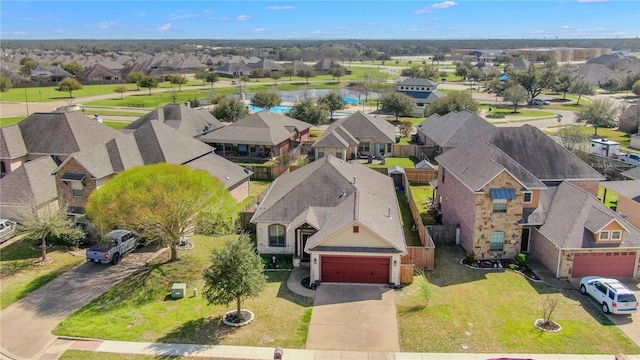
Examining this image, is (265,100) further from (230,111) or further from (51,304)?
(51,304)

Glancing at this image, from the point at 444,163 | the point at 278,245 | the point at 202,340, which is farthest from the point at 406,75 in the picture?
the point at 202,340

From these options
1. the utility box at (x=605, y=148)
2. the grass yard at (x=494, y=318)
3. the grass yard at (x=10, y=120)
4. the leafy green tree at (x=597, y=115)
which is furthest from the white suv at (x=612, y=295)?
the grass yard at (x=10, y=120)

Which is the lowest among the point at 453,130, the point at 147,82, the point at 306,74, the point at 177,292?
the point at 177,292

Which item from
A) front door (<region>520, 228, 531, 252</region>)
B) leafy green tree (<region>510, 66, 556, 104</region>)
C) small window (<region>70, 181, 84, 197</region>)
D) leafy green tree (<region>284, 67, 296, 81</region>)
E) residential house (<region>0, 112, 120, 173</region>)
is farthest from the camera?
leafy green tree (<region>284, 67, 296, 81</region>)

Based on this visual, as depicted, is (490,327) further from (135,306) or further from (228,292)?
(135,306)

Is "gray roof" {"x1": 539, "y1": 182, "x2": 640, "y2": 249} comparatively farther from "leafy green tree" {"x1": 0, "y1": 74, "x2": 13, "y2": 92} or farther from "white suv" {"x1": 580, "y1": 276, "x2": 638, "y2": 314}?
"leafy green tree" {"x1": 0, "y1": 74, "x2": 13, "y2": 92}

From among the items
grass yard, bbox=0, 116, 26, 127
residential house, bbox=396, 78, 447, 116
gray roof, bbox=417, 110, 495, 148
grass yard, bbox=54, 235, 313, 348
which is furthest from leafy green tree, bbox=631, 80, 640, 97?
grass yard, bbox=0, 116, 26, 127

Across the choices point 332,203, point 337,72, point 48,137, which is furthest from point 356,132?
point 337,72
